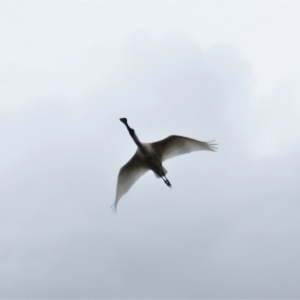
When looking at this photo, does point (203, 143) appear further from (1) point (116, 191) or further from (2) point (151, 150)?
(1) point (116, 191)

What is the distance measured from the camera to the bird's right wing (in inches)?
1630

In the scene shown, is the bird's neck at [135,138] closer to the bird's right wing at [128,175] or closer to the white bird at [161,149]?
the white bird at [161,149]

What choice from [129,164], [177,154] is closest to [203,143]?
[177,154]

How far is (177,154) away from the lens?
4016 cm

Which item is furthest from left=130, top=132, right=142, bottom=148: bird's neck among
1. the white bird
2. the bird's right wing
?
the bird's right wing

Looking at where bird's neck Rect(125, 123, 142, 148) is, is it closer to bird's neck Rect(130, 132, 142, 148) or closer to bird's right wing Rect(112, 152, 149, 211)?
bird's neck Rect(130, 132, 142, 148)

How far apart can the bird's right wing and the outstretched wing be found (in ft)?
5.12

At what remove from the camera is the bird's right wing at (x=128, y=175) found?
41406 mm

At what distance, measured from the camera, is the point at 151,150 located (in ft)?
131

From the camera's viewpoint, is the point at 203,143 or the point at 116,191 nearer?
the point at 203,143

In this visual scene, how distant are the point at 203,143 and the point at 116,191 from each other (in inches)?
207

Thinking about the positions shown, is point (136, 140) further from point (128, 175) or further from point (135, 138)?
point (128, 175)

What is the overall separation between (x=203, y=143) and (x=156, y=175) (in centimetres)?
284

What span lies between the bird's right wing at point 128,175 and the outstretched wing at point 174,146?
1.56m
